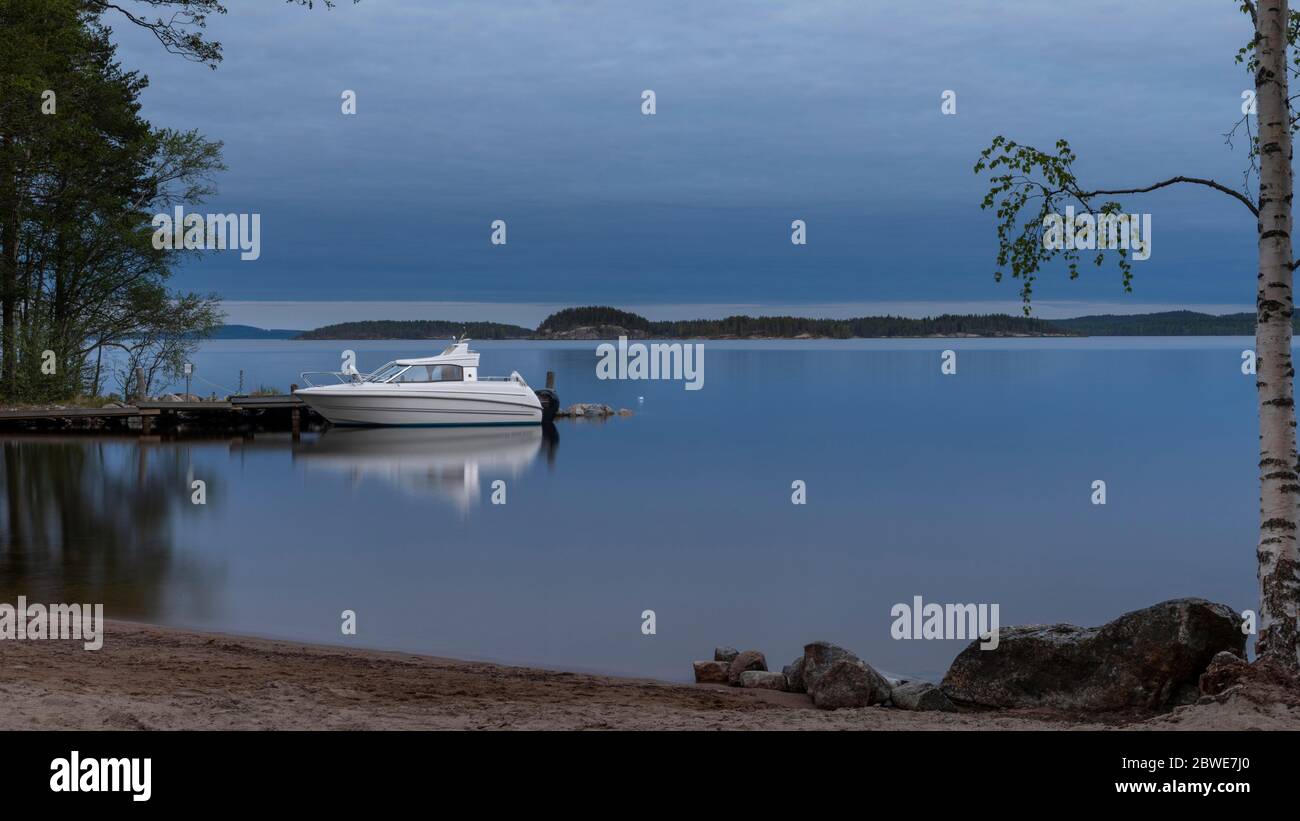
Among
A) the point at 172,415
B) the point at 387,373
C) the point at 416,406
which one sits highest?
the point at 387,373

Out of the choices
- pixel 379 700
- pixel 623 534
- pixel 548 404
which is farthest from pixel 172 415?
pixel 379 700

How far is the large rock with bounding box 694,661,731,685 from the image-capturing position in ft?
39.2

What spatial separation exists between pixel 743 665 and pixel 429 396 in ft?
125

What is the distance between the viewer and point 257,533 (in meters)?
24.5

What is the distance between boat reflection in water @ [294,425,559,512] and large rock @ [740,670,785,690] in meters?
18.6

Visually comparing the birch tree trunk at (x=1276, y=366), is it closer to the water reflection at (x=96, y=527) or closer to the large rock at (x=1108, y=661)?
A: the large rock at (x=1108, y=661)

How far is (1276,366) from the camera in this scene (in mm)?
8648

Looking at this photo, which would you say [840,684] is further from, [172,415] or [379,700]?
[172,415]

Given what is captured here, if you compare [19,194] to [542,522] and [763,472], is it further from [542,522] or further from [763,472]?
[763,472]

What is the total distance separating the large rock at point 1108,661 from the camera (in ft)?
30.6

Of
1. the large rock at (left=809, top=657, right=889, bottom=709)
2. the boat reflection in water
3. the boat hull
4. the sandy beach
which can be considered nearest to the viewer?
the sandy beach

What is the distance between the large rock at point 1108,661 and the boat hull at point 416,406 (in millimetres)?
40149

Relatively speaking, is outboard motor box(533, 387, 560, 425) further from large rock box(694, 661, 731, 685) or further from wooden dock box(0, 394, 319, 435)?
large rock box(694, 661, 731, 685)

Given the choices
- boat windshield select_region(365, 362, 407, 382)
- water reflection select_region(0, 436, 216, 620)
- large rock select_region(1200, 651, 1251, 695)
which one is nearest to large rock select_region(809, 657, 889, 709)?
large rock select_region(1200, 651, 1251, 695)
